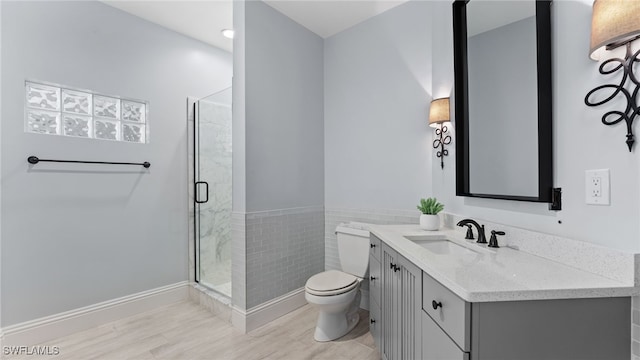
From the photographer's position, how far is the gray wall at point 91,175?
6.55ft

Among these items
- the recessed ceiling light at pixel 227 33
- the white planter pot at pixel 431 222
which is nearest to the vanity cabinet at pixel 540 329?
the white planter pot at pixel 431 222

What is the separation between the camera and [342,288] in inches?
81.6

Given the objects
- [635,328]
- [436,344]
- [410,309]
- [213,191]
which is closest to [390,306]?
[410,309]

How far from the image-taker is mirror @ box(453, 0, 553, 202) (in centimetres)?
132

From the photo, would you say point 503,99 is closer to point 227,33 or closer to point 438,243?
point 438,243

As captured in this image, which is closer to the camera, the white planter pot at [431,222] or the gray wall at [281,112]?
the white planter pot at [431,222]

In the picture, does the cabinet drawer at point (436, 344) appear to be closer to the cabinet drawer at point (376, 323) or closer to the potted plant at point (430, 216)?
the cabinet drawer at point (376, 323)

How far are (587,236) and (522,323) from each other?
0.52 meters

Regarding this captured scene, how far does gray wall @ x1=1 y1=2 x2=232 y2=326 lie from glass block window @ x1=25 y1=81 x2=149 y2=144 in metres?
0.06

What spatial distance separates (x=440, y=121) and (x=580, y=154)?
0.96m

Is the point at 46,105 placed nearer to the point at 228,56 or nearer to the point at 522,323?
the point at 228,56

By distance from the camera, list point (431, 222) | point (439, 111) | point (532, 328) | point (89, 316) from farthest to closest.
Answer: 1. point (89, 316)
2. point (439, 111)
3. point (431, 222)
4. point (532, 328)

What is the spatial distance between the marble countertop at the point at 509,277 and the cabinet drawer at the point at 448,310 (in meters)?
0.04

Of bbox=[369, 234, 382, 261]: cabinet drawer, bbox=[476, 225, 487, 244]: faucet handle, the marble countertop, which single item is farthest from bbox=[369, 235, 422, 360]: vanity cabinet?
bbox=[476, 225, 487, 244]: faucet handle
